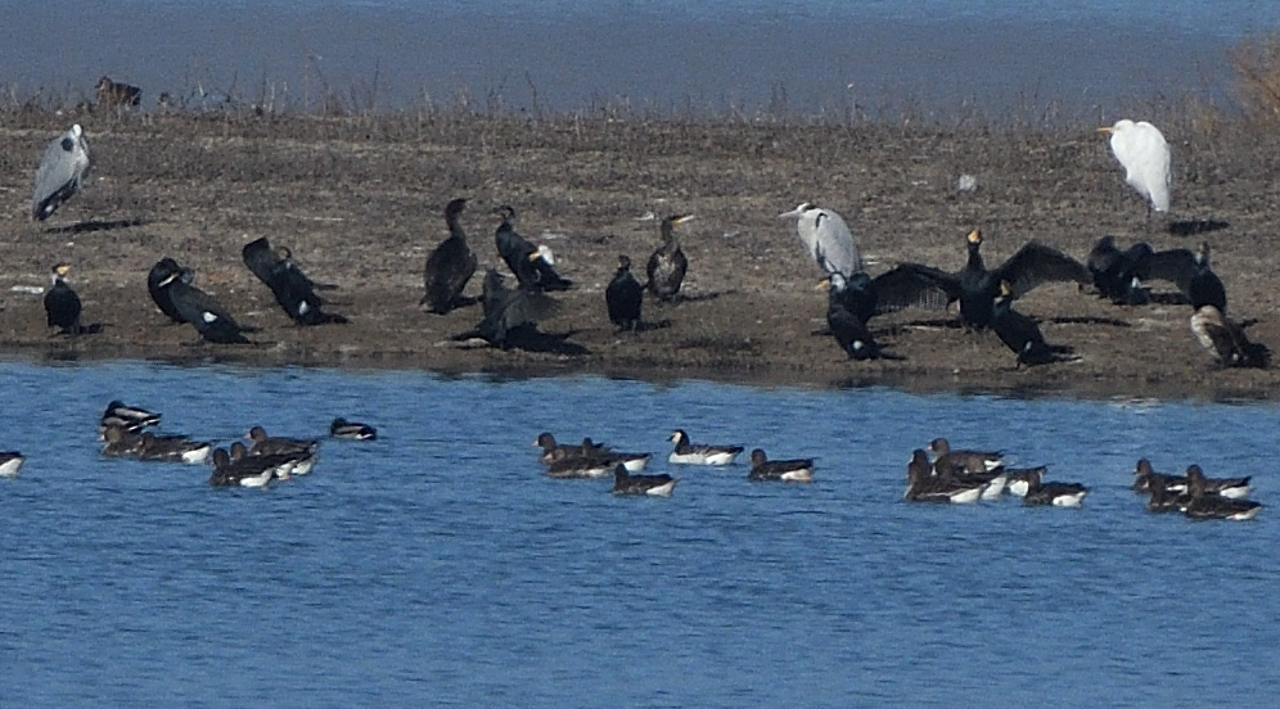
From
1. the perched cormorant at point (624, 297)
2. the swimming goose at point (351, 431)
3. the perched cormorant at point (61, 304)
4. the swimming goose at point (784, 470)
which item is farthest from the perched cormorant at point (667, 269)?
the swimming goose at point (784, 470)

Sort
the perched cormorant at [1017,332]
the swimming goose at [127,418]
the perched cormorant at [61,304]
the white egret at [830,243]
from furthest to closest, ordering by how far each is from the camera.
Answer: the white egret at [830,243]
the perched cormorant at [61,304]
the perched cormorant at [1017,332]
the swimming goose at [127,418]

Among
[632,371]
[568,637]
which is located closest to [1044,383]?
[632,371]

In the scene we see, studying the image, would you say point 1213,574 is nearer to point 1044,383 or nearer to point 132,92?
point 1044,383

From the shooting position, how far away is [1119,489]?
1434 centimetres

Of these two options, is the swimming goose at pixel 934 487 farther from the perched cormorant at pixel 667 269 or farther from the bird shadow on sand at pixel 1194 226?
the bird shadow on sand at pixel 1194 226

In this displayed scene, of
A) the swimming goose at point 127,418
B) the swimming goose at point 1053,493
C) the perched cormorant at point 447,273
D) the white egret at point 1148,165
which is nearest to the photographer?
the swimming goose at point 1053,493

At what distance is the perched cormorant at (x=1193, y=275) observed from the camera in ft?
57.1

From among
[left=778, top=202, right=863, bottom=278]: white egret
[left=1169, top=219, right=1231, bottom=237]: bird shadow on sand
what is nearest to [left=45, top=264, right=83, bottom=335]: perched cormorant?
[left=778, top=202, right=863, bottom=278]: white egret

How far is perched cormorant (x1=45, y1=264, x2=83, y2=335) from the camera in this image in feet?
56.1

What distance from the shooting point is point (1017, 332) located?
16891 millimetres

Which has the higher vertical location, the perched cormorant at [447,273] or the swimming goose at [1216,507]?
the perched cormorant at [447,273]

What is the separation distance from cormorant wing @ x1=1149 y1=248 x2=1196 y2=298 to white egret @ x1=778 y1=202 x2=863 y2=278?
6.03 ft

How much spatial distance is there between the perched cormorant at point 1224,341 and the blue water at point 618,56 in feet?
28.2

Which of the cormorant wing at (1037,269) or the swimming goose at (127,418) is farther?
the cormorant wing at (1037,269)
